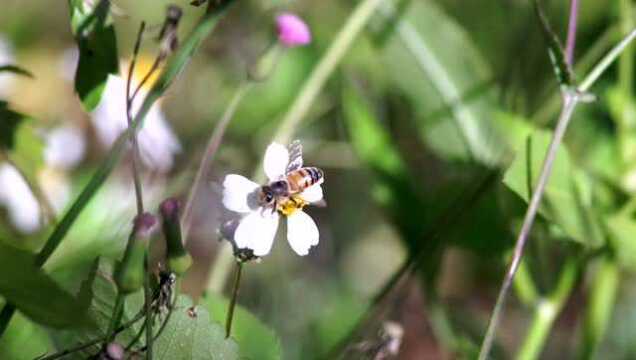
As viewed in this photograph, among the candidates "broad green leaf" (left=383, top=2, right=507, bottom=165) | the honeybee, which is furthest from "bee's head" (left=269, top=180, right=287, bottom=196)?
"broad green leaf" (left=383, top=2, right=507, bottom=165)

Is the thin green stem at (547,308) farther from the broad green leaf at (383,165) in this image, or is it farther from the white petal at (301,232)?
the white petal at (301,232)

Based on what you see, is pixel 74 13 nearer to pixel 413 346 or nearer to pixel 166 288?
pixel 166 288

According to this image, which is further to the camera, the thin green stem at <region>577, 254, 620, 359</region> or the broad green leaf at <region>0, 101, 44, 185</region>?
the thin green stem at <region>577, 254, 620, 359</region>

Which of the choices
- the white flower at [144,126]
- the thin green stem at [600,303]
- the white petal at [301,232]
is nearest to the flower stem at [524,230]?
Result: the white petal at [301,232]

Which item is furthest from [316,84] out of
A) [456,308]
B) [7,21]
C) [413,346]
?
[7,21]

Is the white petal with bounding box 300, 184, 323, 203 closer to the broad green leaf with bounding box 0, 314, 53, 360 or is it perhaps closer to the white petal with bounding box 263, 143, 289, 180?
the white petal with bounding box 263, 143, 289, 180
